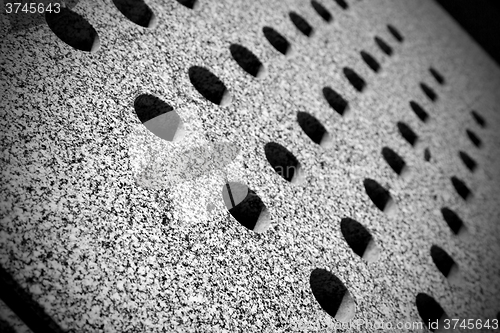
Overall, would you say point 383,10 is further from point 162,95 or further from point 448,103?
point 162,95

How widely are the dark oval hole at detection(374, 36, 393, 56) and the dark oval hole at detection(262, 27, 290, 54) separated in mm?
942

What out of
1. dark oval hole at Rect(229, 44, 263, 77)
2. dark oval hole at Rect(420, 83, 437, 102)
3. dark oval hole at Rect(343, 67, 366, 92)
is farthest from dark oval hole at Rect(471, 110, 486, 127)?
dark oval hole at Rect(229, 44, 263, 77)

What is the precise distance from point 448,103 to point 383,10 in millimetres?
929

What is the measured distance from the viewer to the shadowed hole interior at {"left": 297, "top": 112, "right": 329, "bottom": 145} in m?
1.48

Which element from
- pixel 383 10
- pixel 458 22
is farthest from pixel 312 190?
pixel 458 22

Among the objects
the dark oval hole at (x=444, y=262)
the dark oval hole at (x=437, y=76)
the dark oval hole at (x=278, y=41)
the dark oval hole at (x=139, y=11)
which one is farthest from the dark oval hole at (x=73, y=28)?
the dark oval hole at (x=437, y=76)

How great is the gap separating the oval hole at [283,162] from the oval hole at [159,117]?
35cm

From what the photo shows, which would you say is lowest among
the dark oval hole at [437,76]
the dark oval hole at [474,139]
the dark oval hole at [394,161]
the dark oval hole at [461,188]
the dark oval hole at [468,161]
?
the dark oval hole at [394,161]

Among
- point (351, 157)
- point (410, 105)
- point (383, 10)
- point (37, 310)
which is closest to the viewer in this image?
point (37, 310)

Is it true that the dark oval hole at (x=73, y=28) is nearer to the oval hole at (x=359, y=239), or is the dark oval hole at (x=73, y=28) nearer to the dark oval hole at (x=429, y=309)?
the oval hole at (x=359, y=239)

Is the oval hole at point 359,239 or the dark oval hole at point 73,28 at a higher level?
the dark oval hole at point 73,28

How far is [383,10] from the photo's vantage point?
2.67m

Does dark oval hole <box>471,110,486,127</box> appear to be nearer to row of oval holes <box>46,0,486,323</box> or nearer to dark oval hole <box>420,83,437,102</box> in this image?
dark oval hole <box>420,83,437,102</box>

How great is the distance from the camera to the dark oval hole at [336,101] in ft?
5.47
